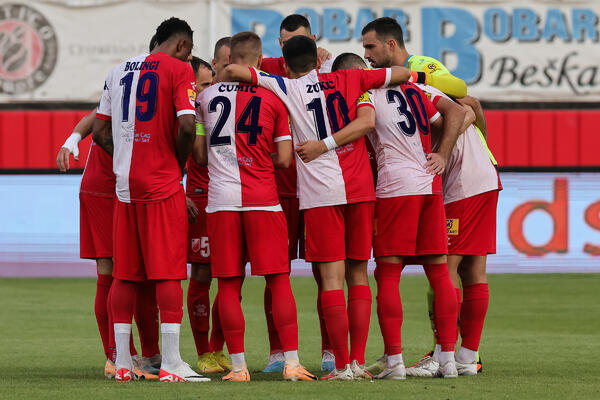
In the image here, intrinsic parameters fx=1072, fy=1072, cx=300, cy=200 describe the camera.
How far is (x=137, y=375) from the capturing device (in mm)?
6336

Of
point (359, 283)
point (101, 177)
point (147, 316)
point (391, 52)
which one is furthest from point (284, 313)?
point (391, 52)

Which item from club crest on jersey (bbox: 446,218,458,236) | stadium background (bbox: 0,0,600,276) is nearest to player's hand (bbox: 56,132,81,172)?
club crest on jersey (bbox: 446,218,458,236)

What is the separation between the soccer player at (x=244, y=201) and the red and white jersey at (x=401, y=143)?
578 mm

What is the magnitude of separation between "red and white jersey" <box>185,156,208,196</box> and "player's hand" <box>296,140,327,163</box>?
1128 mm

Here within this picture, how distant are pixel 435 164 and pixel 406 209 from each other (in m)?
0.35

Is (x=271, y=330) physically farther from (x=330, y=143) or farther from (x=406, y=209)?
(x=330, y=143)

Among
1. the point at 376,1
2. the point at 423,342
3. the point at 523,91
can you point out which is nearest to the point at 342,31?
the point at 376,1

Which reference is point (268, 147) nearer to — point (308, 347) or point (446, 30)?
point (308, 347)

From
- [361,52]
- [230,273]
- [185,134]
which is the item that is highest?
[361,52]

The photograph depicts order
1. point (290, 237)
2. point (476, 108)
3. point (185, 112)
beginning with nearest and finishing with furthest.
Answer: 1. point (185, 112)
2. point (476, 108)
3. point (290, 237)

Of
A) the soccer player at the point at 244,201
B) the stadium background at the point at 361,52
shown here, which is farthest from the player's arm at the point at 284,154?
the stadium background at the point at 361,52

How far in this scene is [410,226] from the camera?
6.27m

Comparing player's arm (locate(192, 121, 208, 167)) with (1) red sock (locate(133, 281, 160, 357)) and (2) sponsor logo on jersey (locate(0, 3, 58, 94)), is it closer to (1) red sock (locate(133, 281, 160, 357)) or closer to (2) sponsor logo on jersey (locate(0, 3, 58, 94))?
(1) red sock (locate(133, 281, 160, 357))

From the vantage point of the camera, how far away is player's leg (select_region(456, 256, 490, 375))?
662cm
